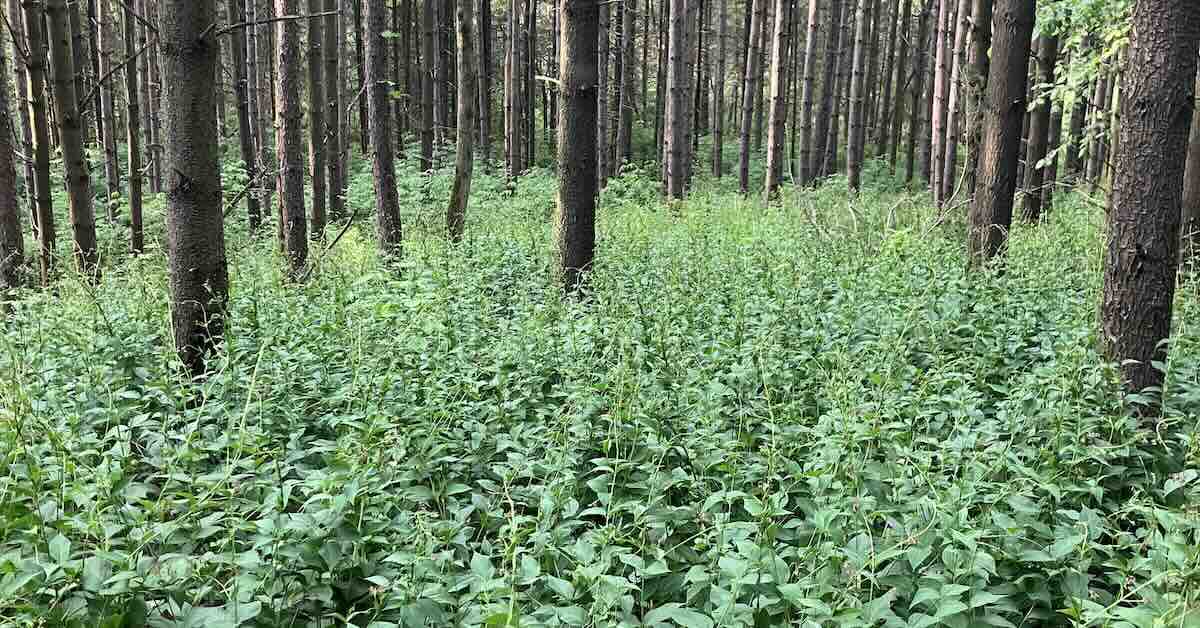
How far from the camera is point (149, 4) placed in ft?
65.3

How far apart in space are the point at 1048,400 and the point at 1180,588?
124 cm

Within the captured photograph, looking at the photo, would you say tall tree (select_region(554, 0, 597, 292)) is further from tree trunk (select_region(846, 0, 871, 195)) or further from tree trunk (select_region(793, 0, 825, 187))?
tree trunk (select_region(846, 0, 871, 195))

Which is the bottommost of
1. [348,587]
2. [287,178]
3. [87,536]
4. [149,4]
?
[348,587]

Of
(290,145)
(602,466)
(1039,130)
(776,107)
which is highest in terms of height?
(776,107)

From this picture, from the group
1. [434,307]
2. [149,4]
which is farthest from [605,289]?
[149,4]

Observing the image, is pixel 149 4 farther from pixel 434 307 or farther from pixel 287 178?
pixel 434 307

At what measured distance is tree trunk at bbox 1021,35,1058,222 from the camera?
35.6 ft

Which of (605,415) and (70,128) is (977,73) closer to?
(605,415)

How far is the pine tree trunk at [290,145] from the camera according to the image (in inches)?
314

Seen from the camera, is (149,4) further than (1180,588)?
Yes

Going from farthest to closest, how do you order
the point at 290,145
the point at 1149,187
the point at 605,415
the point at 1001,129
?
the point at 290,145
the point at 1001,129
the point at 1149,187
the point at 605,415

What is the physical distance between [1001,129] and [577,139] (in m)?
3.75

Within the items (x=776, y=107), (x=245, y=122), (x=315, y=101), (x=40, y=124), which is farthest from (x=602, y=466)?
(x=245, y=122)

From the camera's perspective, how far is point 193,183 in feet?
13.1
